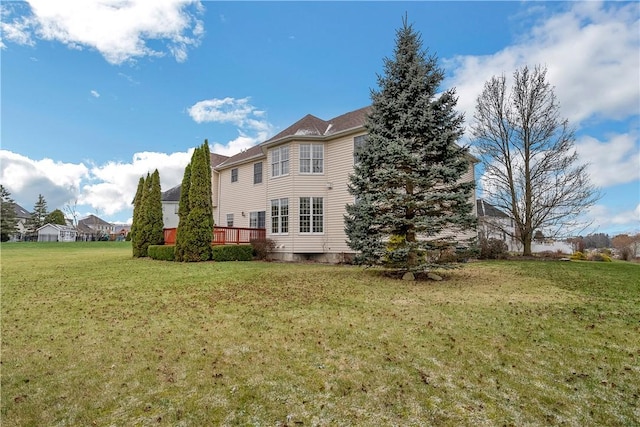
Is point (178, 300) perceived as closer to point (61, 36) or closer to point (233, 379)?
point (233, 379)

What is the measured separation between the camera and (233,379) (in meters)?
3.57

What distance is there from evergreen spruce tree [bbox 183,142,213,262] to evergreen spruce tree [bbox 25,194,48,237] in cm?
5968

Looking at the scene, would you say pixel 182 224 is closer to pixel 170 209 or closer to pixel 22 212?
A: pixel 170 209

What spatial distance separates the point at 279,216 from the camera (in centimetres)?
1773

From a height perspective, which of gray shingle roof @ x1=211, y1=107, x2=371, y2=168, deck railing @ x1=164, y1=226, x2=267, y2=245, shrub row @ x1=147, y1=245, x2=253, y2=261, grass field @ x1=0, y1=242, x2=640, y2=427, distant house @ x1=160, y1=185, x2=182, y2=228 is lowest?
grass field @ x1=0, y1=242, x2=640, y2=427

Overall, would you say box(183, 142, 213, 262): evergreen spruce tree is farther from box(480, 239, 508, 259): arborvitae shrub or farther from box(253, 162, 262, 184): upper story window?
box(480, 239, 508, 259): arborvitae shrub

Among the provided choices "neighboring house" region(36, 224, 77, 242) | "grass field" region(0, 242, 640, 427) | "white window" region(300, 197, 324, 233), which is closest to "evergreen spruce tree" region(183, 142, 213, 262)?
"white window" region(300, 197, 324, 233)

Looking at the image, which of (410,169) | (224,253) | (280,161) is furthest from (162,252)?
(410,169)

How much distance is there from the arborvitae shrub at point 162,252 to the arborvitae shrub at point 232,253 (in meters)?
2.21

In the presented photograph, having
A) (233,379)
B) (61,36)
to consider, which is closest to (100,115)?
(61,36)

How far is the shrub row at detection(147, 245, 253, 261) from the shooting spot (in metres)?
15.8

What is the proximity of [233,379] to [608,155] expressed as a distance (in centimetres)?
2109

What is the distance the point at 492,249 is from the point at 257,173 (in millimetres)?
14189

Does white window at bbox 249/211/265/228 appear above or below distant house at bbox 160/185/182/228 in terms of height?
below
